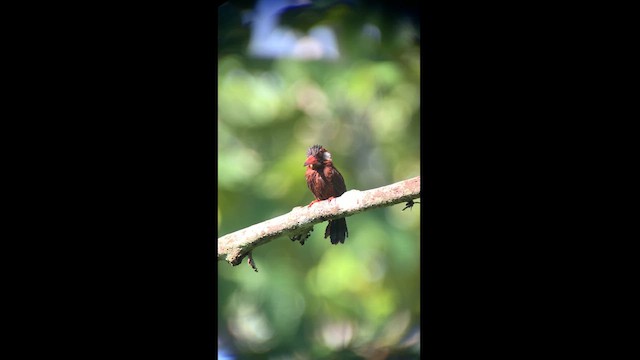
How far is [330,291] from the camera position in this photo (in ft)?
8.47

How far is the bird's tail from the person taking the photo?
2.61 metres

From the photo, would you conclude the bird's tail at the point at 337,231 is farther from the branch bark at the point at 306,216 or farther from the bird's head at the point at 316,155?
the bird's head at the point at 316,155

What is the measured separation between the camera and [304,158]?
259 centimetres

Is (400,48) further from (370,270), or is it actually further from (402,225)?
(370,270)

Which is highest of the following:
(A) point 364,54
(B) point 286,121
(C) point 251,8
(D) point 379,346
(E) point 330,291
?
(C) point 251,8

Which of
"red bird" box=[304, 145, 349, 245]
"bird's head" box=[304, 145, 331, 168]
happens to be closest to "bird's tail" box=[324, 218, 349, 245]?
"red bird" box=[304, 145, 349, 245]

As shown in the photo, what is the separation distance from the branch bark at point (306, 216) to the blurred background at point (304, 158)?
0.08 ft

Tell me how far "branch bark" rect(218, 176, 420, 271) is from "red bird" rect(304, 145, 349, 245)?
28 mm

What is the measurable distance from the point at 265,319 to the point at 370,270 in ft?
1.50

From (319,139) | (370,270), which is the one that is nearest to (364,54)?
(319,139)

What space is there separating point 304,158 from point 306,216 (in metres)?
0.23

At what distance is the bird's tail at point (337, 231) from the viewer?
261cm

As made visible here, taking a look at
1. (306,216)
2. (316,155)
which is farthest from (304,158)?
(306,216)

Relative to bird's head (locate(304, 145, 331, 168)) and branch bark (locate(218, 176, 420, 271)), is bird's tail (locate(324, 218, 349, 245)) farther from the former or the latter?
bird's head (locate(304, 145, 331, 168))
